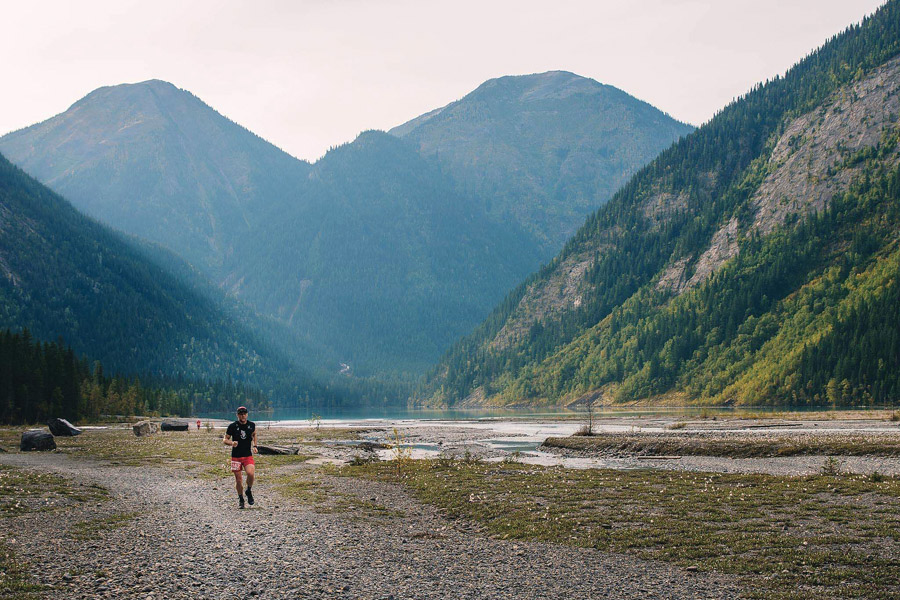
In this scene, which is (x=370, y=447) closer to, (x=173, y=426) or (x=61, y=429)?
(x=61, y=429)

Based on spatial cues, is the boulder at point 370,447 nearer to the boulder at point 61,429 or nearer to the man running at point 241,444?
the boulder at point 61,429

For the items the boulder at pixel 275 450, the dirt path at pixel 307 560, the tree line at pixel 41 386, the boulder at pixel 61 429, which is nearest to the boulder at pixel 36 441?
the boulder at pixel 275 450

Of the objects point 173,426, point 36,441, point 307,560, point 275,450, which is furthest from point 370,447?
point 307,560

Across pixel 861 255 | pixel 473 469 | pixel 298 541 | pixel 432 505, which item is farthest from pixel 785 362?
pixel 298 541

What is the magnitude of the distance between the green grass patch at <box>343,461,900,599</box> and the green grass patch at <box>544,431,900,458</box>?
14065 millimetres

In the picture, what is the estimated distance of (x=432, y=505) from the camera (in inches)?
1190

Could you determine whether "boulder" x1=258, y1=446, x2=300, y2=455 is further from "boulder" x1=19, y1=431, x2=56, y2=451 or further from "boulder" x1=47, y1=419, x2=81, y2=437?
"boulder" x1=47, y1=419, x2=81, y2=437

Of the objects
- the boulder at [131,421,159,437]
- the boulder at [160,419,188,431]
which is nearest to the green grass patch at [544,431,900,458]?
the boulder at [131,421,159,437]

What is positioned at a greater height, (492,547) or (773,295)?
(773,295)

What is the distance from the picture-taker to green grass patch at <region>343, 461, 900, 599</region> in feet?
57.3

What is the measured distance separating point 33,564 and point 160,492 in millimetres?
15532

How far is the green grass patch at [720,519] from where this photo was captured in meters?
17.5

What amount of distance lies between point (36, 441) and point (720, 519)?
50.5m

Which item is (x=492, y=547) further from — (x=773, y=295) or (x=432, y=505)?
(x=773, y=295)
